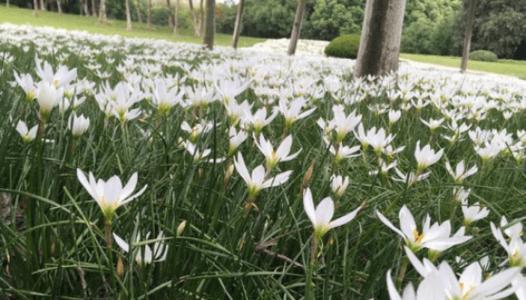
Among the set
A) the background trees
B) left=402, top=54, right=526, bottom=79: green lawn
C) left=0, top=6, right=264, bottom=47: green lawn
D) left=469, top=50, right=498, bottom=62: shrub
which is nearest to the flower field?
left=402, top=54, right=526, bottom=79: green lawn

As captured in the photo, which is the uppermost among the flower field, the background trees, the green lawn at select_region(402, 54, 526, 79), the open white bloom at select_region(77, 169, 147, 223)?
the background trees

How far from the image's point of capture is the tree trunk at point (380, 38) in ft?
20.0

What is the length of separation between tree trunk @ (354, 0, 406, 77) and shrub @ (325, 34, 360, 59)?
20.2 m

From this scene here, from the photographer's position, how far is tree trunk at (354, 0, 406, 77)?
610cm

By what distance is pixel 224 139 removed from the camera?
178 cm

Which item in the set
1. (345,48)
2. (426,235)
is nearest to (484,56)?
(345,48)

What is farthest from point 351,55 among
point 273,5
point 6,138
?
point 273,5

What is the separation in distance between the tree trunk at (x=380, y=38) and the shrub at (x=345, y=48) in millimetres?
20224

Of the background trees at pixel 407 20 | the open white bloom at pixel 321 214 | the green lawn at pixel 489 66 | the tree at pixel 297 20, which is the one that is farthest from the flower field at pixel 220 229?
the background trees at pixel 407 20

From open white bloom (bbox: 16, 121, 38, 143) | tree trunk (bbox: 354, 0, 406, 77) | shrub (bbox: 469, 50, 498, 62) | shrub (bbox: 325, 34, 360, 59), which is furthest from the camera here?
shrub (bbox: 469, 50, 498, 62)

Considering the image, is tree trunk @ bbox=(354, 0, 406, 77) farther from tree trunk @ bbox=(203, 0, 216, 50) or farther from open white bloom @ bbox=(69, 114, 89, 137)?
tree trunk @ bbox=(203, 0, 216, 50)

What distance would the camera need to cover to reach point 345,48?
1048 inches

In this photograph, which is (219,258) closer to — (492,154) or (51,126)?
(51,126)

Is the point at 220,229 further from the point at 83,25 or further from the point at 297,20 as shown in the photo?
the point at 83,25
